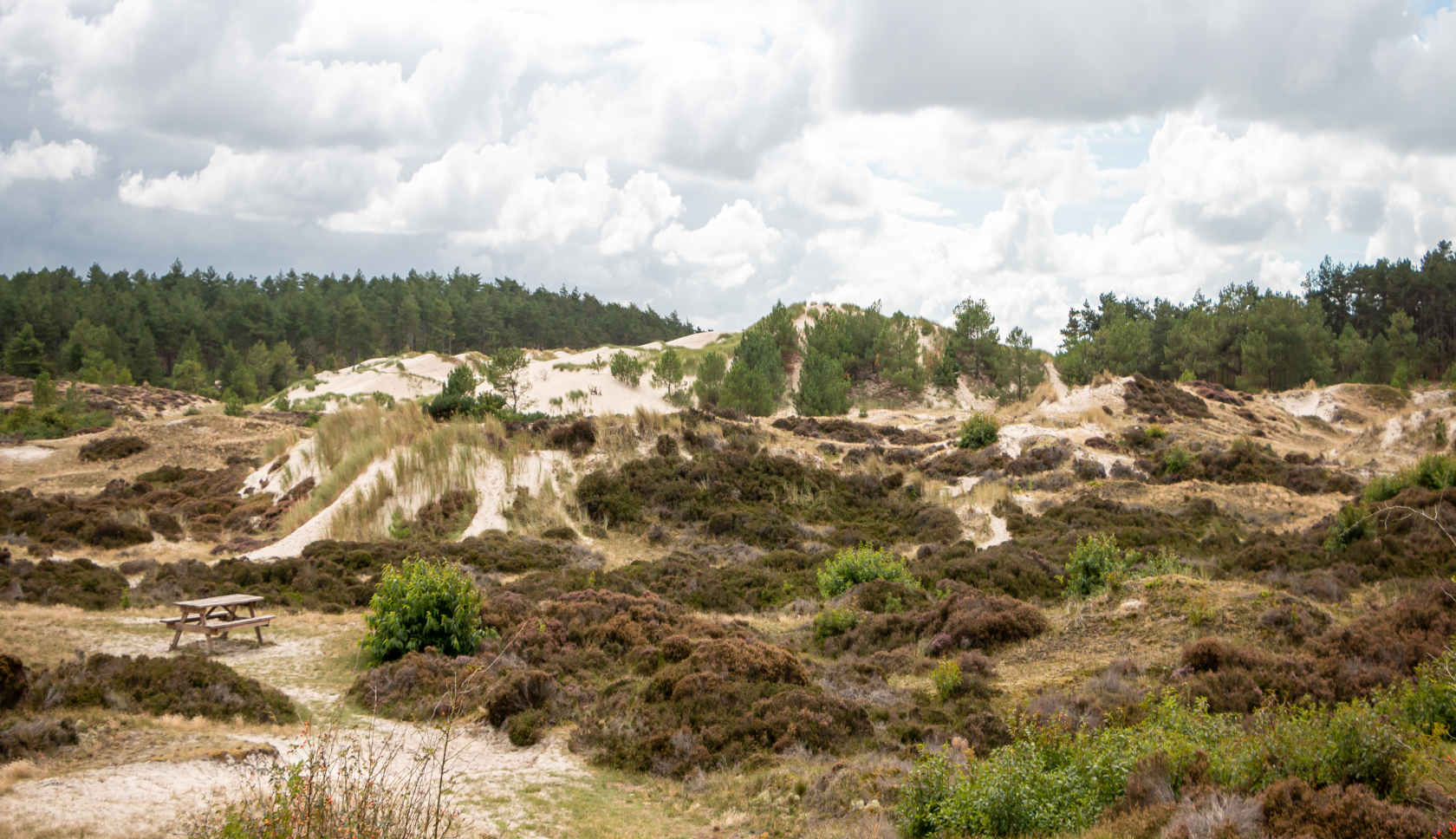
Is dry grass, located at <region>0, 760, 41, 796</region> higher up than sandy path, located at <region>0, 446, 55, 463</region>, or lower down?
higher up

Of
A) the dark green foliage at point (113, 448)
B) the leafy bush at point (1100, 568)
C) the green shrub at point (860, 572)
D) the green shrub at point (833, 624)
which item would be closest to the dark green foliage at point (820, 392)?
Answer: the green shrub at point (860, 572)

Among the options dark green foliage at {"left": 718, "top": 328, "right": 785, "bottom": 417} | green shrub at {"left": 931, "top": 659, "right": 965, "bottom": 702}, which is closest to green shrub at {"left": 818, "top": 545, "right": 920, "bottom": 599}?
green shrub at {"left": 931, "top": 659, "right": 965, "bottom": 702}

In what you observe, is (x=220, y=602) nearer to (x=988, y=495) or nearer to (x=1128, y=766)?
(x=1128, y=766)

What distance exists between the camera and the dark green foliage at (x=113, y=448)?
93.6 feet

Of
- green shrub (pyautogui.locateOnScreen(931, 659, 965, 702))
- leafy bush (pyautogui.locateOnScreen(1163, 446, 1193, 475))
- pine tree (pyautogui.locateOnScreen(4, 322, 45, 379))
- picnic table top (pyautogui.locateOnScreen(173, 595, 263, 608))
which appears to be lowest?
picnic table top (pyautogui.locateOnScreen(173, 595, 263, 608))

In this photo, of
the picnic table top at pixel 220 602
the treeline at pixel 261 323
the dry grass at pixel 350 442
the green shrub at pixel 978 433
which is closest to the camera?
the picnic table top at pixel 220 602

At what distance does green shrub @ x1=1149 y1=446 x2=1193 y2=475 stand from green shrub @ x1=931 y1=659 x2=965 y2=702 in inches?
671

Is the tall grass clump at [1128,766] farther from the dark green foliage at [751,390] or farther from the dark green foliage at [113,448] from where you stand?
the dark green foliage at [113,448]

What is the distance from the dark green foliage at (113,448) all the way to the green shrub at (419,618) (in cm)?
2597

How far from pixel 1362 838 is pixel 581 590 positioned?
9.80 m

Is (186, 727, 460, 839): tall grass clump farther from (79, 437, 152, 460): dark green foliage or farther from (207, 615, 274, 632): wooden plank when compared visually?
(79, 437, 152, 460): dark green foliage

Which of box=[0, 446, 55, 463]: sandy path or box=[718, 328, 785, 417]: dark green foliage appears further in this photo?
box=[718, 328, 785, 417]: dark green foliage

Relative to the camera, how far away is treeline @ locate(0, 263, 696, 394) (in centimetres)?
6462

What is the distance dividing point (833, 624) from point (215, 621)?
7844mm
